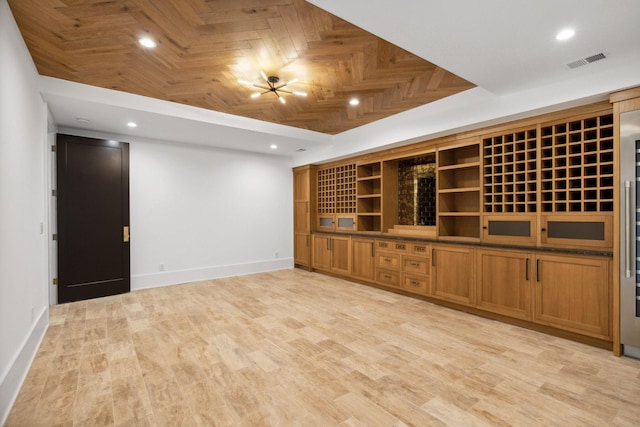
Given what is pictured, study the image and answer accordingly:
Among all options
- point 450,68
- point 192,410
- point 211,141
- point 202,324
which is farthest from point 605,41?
Answer: point 211,141

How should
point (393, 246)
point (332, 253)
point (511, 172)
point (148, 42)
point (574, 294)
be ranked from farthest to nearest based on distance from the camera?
point (332, 253) < point (393, 246) < point (511, 172) < point (574, 294) < point (148, 42)

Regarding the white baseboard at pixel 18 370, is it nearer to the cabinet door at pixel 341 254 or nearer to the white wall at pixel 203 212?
the white wall at pixel 203 212

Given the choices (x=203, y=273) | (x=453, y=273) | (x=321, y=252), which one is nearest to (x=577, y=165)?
(x=453, y=273)

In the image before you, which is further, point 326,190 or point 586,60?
point 326,190

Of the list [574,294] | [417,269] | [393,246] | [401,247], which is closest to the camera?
[574,294]

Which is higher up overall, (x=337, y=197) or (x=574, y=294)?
(x=337, y=197)

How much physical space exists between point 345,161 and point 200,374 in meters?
4.68

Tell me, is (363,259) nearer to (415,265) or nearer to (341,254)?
(341,254)

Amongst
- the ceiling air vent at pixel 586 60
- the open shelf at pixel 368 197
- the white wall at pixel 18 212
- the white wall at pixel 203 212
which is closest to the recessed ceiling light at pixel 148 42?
the white wall at pixel 18 212

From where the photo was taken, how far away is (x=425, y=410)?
204 cm

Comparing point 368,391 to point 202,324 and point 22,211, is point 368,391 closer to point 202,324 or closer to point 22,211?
point 202,324

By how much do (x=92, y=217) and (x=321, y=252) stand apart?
4134 mm

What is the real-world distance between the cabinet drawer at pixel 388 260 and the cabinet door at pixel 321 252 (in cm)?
138

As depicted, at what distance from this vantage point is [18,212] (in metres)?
2.50
